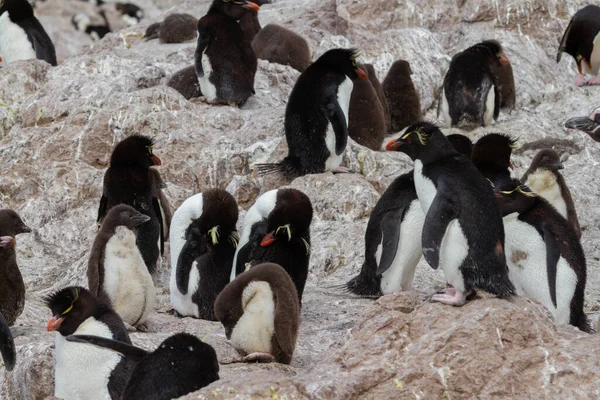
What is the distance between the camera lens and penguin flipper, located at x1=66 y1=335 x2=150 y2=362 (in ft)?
19.8

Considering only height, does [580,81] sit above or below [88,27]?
above

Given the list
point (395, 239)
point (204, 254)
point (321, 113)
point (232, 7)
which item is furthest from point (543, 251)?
point (232, 7)

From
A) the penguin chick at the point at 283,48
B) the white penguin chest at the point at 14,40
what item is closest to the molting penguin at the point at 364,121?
the penguin chick at the point at 283,48

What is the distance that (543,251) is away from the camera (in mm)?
Answer: 7680

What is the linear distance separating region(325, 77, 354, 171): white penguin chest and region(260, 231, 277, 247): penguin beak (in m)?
3.02

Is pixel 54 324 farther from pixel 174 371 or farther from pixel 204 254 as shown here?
pixel 204 254

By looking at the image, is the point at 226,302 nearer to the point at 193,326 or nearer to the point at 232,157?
the point at 193,326

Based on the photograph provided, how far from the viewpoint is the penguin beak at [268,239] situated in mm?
7634

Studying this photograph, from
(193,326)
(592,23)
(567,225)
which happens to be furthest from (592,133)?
(592,23)

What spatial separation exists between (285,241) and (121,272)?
42.0 inches

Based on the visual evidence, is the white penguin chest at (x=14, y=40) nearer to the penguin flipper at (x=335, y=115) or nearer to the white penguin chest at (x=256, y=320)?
the penguin flipper at (x=335, y=115)

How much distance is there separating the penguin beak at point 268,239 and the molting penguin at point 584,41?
729cm

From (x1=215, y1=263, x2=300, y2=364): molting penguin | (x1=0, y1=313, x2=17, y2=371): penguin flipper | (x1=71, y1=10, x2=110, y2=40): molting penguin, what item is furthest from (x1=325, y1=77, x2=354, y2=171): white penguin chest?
(x1=71, y1=10, x2=110, y2=40): molting penguin

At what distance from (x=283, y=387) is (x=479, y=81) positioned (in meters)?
8.41
